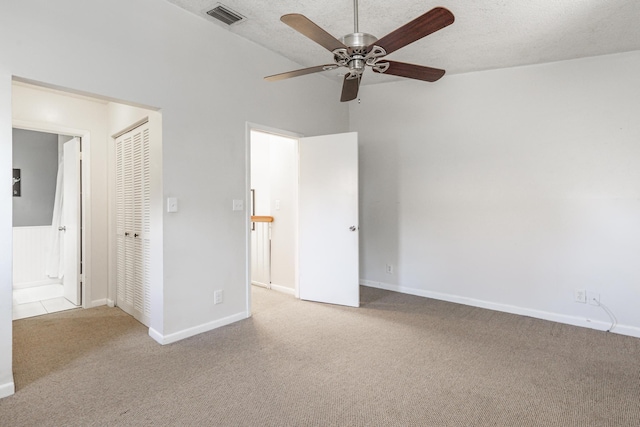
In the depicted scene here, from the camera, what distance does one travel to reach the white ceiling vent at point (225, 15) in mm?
2732

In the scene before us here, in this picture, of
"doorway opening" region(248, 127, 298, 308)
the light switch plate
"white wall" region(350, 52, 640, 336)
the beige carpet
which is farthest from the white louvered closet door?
"white wall" region(350, 52, 640, 336)

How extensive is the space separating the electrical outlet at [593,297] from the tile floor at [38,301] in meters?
5.38

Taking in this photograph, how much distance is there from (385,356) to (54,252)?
16.0ft

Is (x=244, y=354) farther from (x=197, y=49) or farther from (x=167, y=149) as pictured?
(x=197, y=49)

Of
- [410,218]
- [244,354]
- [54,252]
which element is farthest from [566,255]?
[54,252]

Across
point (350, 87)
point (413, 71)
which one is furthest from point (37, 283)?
point (413, 71)

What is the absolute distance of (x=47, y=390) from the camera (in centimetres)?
211

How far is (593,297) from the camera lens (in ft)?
10.6

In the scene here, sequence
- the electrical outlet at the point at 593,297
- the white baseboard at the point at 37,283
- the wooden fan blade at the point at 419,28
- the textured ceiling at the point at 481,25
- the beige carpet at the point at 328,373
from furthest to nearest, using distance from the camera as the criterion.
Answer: the white baseboard at the point at 37,283
the electrical outlet at the point at 593,297
the textured ceiling at the point at 481,25
the beige carpet at the point at 328,373
the wooden fan blade at the point at 419,28

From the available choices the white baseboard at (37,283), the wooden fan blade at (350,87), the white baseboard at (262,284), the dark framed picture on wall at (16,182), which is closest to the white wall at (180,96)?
the wooden fan blade at (350,87)

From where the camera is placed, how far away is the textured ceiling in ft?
8.39

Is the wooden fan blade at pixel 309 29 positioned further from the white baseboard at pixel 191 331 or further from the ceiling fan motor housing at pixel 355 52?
the white baseboard at pixel 191 331

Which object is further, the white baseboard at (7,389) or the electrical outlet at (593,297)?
the electrical outlet at (593,297)

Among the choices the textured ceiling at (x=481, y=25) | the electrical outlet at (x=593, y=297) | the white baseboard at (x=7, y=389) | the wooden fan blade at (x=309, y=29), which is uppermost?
the textured ceiling at (x=481, y=25)
